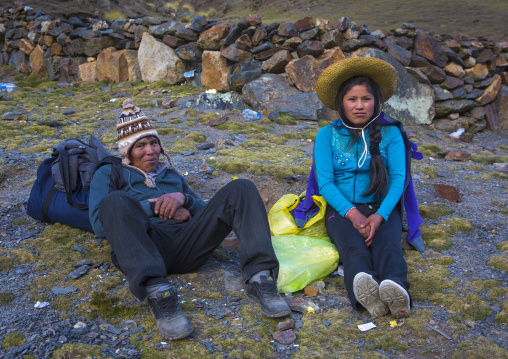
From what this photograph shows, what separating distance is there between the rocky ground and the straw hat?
59.3 inches

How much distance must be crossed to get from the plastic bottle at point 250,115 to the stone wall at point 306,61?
14.5 inches

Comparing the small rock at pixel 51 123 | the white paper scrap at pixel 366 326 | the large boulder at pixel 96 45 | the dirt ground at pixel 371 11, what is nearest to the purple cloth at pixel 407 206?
the white paper scrap at pixel 366 326

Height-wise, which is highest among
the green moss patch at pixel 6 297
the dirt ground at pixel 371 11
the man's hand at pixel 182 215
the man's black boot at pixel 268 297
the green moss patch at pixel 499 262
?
the dirt ground at pixel 371 11

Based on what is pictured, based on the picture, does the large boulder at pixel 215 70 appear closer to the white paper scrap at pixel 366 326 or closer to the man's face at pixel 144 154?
the man's face at pixel 144 154

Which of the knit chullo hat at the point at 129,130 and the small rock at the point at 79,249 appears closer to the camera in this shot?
the knit chullo hat at the point at 129,130

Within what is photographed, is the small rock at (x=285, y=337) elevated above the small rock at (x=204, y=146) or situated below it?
below

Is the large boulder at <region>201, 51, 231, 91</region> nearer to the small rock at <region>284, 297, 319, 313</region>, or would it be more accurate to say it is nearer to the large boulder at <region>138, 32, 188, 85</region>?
the large boulder at <region>138, 32, 188, 85</region>

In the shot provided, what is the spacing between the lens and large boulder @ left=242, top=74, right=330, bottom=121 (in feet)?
29.5

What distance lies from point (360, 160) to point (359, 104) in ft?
1.53

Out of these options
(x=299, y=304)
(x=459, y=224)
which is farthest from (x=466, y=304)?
(x=459, y=224)

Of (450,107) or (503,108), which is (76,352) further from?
(503,108)

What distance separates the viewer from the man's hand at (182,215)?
10.6 ft

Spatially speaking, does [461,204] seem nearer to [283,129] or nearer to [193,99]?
[283,129]

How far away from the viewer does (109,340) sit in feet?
8.05
